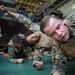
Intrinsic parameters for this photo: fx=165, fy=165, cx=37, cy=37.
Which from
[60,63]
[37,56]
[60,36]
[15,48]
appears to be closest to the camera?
[60,36]

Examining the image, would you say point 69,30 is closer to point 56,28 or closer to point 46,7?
point 56,28

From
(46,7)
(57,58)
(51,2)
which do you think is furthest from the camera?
(46,7)

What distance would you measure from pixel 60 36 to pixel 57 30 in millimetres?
66

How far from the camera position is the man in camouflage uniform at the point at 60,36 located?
1572mm

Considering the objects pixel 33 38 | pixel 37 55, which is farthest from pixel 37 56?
pixel 33 38

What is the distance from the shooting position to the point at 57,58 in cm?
184

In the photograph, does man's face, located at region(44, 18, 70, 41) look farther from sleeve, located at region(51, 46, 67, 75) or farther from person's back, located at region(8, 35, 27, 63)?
person's back, located at region(8, 35, 27, 63)

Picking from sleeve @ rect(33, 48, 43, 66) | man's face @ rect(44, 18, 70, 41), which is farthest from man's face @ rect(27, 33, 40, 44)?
man's face @ rect(44, 18, 70, 41)

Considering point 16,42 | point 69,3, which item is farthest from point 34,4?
point 16,42

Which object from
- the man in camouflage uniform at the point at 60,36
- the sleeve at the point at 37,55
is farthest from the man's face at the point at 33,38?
the man in camouflage uniform at the point at 60,36

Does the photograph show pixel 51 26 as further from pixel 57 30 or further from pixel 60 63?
pixel 60 63

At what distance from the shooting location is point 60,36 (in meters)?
1.56

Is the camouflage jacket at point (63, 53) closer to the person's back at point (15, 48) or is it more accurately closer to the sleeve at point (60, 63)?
the sleeve at point (60, 63)

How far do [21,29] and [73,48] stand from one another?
122 inches
